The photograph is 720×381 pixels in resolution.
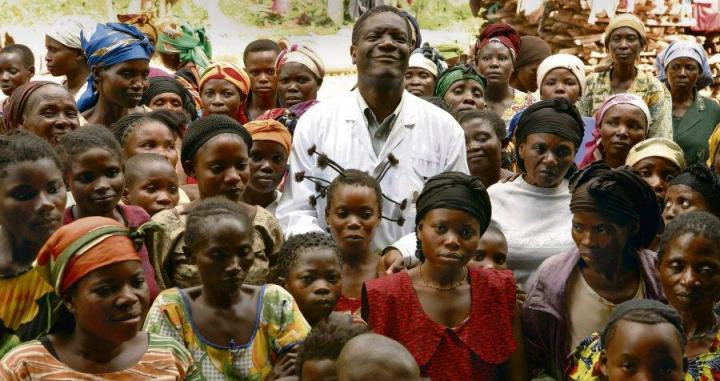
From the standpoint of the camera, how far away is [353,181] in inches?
235

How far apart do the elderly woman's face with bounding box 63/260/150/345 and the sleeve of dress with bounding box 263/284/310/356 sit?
0.69 meters

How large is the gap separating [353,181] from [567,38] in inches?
256

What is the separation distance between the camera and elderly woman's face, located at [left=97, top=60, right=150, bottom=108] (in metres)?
7.34

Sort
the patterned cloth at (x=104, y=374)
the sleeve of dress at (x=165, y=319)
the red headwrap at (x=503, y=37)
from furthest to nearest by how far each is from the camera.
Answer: the red headwrap at (x=503, y=37)
the sleeve of dress at (x=165, y=319)
the patterned cloth at (x=104, y=374)

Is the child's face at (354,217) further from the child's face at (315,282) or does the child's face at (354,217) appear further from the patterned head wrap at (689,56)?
the patterned head wrap at (689,56)

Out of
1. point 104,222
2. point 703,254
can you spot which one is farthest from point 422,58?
point 104,222

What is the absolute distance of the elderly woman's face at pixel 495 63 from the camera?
9.21 metres

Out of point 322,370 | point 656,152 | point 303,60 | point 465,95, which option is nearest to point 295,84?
point 303,60

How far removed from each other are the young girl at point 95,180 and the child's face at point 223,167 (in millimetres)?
392

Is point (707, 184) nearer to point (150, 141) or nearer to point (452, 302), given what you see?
point (452, 302)

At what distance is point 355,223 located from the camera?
5.88 m

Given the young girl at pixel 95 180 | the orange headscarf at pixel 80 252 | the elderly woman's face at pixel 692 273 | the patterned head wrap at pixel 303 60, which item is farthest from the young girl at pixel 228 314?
the patterned head wrap at pixel 303 60

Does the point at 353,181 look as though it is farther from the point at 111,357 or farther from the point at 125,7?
the point at 125,7

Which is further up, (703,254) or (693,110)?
(703,254)
